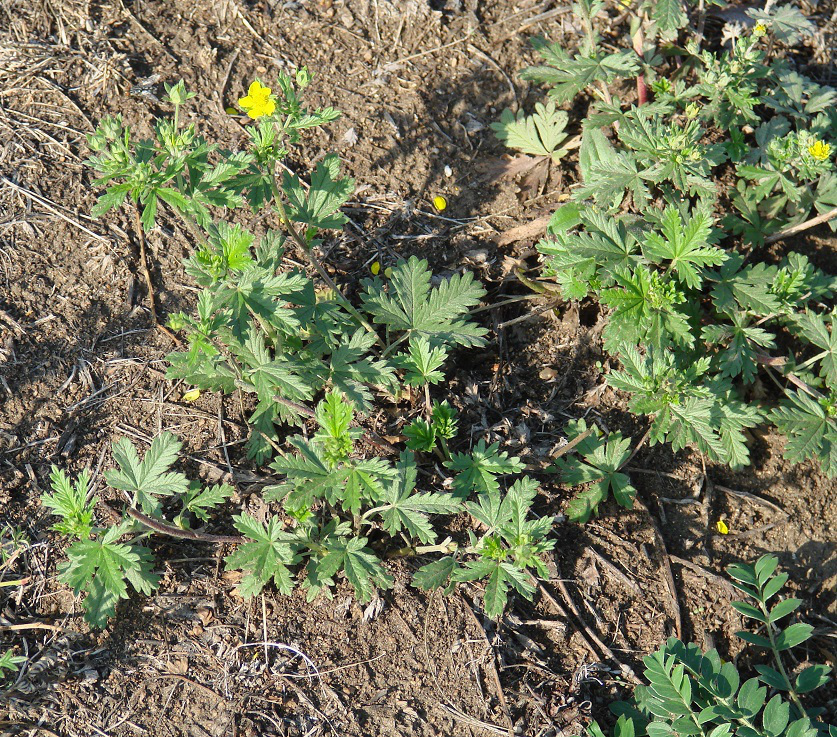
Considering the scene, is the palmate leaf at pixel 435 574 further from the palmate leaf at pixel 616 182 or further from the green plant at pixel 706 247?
the palmate leaf at pixel 616 182

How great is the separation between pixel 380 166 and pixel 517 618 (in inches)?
96.1

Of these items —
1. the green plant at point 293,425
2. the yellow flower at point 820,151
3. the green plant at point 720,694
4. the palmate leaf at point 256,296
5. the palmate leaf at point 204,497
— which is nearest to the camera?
the green plant at point 720,694

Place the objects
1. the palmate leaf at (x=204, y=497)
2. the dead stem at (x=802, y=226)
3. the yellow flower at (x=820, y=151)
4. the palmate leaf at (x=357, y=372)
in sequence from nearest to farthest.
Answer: the palmate leaf at (x=204, y=497) → the palmate leaf at (x=357, y=372) → the yellow flower at (x=820, y=151) → the dead stem at (x=802, y=226)

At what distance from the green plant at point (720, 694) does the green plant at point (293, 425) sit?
61 cm

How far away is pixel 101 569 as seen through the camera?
2730mm

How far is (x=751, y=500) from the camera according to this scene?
3.58 metres

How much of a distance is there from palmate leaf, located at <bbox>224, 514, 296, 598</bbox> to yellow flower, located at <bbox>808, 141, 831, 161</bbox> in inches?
117

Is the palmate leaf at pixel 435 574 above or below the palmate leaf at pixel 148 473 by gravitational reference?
below

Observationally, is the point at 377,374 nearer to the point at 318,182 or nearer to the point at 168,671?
the point at 318,182

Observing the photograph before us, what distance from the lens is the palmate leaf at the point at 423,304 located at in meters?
3.38

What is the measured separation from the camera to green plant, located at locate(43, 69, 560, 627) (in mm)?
2730

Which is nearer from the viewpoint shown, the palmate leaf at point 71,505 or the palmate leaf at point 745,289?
the palmate leaf at point 71,505

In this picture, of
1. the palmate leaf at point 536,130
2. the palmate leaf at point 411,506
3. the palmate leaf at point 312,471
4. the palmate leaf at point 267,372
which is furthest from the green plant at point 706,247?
the palmate leaf at point 267,372

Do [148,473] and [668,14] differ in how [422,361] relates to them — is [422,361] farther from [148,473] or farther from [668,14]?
[668,14]
